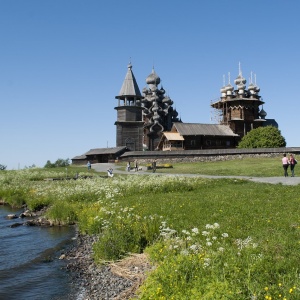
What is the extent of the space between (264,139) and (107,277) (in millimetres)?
60257

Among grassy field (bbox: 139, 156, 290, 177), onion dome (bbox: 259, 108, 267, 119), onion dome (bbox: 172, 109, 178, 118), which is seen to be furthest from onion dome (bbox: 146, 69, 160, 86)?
grassy field (bbox: 139, 156, 290, 177)

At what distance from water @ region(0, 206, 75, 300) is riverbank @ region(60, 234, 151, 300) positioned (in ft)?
1.01

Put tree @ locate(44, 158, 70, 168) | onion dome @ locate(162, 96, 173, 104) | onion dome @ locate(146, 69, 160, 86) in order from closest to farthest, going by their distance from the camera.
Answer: tree @ locate(44, 158, 70, 168)
onion dome @ locate(162, 96, 173, 104)
onion dome @ locate(146, 69, 160, 86)

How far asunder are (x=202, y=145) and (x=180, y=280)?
65044mm

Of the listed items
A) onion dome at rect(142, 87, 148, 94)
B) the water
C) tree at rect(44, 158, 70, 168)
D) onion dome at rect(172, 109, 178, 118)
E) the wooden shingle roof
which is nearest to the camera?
the water

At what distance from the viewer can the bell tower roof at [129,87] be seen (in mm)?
72750

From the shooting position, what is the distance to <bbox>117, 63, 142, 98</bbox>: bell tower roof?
72.8 metres

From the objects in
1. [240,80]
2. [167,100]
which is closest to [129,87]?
[167,100]

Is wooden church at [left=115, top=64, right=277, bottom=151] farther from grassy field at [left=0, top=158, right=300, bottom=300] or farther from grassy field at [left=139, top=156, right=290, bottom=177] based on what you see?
grassy field at [left=0, top=158, right=300, bottom=300]

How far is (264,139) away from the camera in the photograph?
6594 centimetres

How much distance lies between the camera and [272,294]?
5926 millimetres

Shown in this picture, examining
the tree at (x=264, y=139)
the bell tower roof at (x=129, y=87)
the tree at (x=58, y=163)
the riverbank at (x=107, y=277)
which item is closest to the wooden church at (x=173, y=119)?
the bell tower roof at (x=129, y=87)

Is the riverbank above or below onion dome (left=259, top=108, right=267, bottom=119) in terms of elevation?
below

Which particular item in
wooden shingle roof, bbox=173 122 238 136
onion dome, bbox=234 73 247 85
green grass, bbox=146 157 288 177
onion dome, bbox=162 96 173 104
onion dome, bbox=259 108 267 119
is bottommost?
green grass, bbox=146 157 288 177
